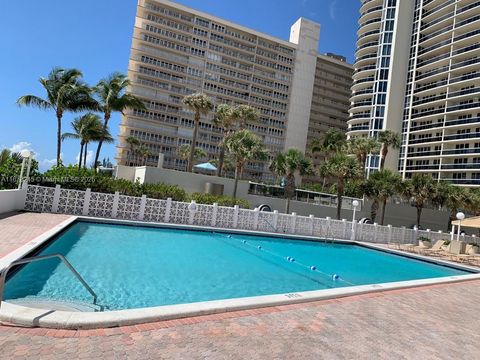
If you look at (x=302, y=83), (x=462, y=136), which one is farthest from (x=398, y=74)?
(x=302, y=83)

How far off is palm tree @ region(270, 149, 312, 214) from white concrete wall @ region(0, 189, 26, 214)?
23519mm

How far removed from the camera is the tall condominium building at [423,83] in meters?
58.7

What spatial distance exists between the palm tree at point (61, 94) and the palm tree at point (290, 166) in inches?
721

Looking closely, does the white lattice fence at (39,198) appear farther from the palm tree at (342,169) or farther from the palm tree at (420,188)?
the palm tree at (420,188)

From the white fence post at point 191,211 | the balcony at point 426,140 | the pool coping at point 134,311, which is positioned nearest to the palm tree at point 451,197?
the balcony at point 426,140

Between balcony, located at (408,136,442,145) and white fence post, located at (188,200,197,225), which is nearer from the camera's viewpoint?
white fence post, located at (188,200,197,225)

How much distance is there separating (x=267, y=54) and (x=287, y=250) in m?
74.7

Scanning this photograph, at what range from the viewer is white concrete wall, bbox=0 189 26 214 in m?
14.4

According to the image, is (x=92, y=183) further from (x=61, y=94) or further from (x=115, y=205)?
(x=61, y=94)

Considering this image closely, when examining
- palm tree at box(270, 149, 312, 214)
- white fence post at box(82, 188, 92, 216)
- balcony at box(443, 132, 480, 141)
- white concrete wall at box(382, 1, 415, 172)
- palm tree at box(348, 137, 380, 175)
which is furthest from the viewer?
white concrete wall at box(382, 1, 415, 172)

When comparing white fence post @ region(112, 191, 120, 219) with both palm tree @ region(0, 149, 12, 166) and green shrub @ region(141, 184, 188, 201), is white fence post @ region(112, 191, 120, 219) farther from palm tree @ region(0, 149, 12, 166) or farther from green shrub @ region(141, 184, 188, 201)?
palm tree @ region(0, 149, 12, 166)

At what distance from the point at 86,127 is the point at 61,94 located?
15.1 m

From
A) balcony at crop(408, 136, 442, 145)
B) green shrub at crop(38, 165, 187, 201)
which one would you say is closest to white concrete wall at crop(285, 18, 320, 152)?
balcony at crop(408, 136, 442, 145)

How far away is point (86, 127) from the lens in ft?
147
